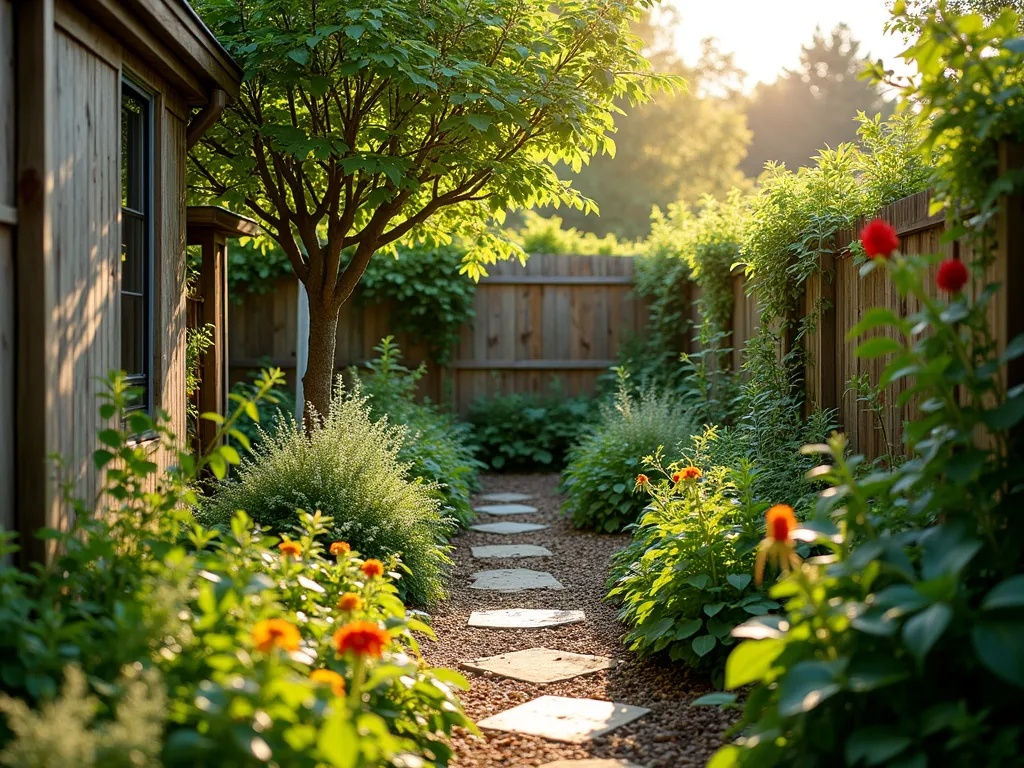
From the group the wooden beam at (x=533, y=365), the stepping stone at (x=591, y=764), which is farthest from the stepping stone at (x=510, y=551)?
the wooden beam at (x=533, y=365)

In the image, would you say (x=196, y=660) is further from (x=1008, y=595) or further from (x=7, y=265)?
(x=1008, y=595)

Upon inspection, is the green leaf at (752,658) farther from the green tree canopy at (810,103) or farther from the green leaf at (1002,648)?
the green tree canopy at (810,103)

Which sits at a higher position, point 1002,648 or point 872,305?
point 872,305

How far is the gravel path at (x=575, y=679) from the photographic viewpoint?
111 inches

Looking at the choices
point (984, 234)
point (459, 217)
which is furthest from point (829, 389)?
point (459, 217)

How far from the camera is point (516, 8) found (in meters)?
4.71

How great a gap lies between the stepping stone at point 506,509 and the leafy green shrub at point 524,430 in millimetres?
1960

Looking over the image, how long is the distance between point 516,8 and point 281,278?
5720 mm

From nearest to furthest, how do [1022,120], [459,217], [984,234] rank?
[1022,120]
[984,234]
[459,217]

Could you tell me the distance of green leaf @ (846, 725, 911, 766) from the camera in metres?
1.78

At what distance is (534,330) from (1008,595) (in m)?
8.69

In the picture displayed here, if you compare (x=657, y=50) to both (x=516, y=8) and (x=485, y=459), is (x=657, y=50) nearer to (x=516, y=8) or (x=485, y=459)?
(x=485, y=459)

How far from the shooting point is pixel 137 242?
3959 millimetres

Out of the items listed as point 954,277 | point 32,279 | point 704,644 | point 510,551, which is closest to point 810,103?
point 510,551
